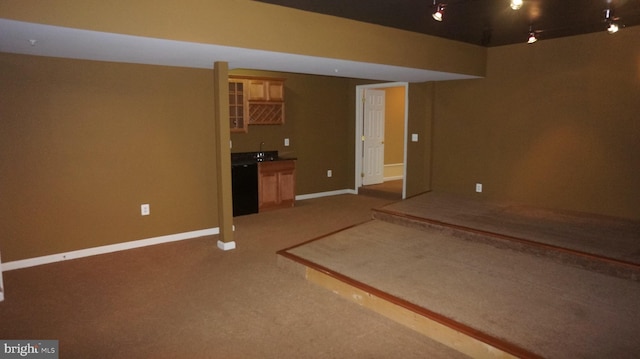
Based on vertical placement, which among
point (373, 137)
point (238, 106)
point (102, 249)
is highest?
point (238, 106)

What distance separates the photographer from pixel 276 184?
23.6ft

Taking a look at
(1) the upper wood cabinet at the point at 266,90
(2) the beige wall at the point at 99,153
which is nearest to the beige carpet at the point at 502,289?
(2) the beige wall at the point at 99,153

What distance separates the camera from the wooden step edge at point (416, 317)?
8.63ft

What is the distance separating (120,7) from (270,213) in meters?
4.25

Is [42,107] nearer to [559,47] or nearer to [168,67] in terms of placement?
[168,67]

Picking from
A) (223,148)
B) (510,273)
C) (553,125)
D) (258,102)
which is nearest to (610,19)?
(553,125)

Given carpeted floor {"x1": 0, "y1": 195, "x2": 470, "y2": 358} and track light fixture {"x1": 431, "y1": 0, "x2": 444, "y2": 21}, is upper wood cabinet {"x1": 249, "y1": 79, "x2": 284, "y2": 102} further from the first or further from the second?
track light fixture {"x1": 431, "y1": 0, "x2": 444, "y2": 21}

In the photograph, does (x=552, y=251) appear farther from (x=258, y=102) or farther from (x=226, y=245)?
(x=258, y=102)

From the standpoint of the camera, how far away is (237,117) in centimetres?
695

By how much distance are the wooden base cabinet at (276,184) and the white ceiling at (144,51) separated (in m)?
2.04

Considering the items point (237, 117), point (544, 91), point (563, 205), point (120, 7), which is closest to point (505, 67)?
point (544, 91)

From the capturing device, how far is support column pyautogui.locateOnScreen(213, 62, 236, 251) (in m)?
4.76

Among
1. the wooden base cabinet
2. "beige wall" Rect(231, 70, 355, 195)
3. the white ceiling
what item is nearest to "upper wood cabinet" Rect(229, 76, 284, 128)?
"beige wall" Rect(231, 70, 355, 195)

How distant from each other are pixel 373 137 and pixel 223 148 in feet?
15.1
